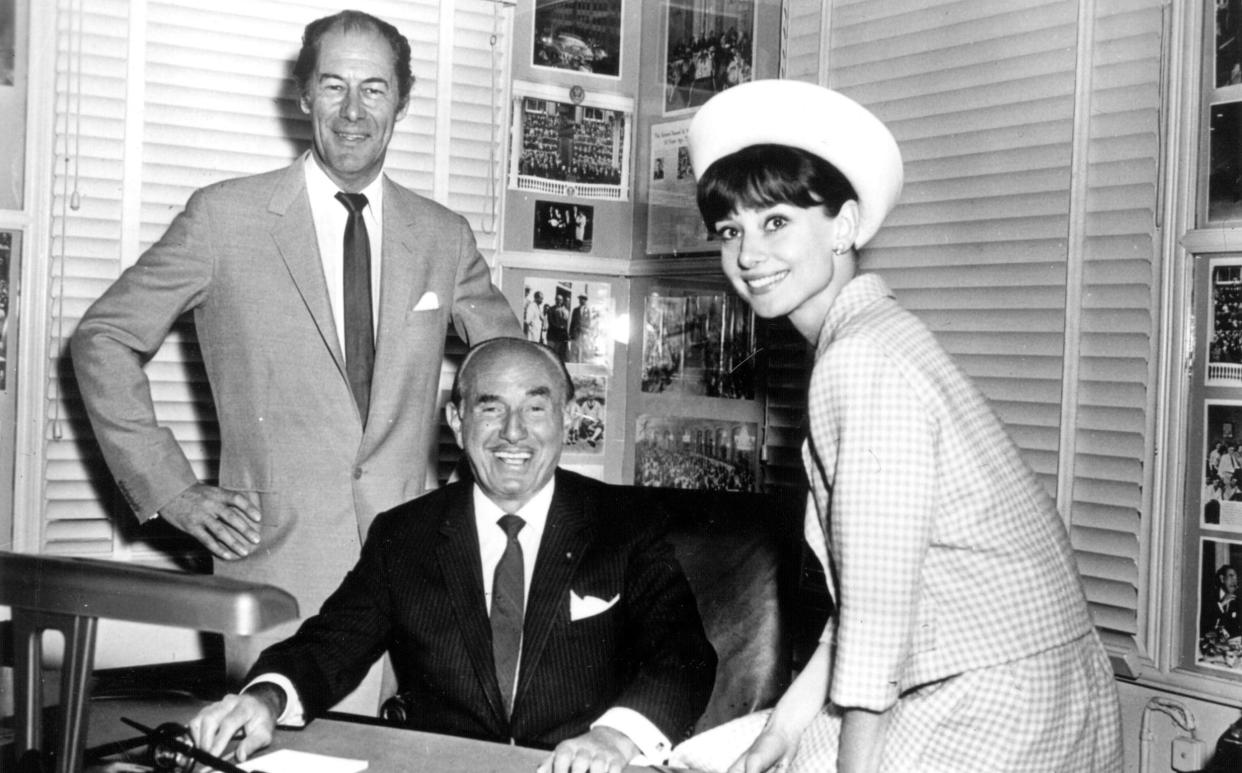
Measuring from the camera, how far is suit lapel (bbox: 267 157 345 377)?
8.30 feet

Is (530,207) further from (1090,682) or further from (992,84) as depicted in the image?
(1090,682)

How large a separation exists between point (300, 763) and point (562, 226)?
243 centimetres

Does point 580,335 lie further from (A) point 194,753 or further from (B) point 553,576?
(A) point 194,753

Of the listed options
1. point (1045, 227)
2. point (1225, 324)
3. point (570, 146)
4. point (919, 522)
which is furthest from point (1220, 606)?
point (570, 146)

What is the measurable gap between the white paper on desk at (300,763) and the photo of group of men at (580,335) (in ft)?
7.28

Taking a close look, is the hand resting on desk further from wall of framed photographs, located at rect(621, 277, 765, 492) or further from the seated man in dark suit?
wall of framed photographs, located at rect(621, 277, 765, 492)

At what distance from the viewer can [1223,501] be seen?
2295 mm

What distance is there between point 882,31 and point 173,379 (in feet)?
6.91

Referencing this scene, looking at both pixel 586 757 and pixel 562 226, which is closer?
pixel 586 757

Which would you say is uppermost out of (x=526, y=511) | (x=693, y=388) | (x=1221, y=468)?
(x=693, y=388)

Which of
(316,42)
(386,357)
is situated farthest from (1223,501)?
(316,42)

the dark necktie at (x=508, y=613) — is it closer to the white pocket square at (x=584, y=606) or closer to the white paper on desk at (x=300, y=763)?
the white pocket square at (x=584, y=606)

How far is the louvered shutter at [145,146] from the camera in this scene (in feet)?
9.89

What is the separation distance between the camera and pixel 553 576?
197 cm
